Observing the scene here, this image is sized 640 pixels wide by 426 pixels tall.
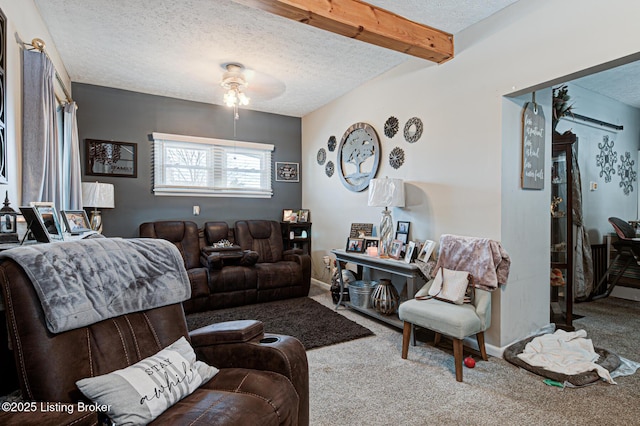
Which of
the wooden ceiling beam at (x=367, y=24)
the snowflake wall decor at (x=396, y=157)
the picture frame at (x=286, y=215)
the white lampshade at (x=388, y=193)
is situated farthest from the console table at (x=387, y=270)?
the wooden ceiling beam at (x=367, y=24)

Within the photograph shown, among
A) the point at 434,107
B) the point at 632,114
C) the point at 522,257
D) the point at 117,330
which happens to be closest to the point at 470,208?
the point at 522,257

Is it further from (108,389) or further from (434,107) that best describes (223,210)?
(108,389)

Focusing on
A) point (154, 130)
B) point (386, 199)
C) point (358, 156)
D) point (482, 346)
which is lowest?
point (482, 346)

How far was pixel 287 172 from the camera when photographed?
5.64m

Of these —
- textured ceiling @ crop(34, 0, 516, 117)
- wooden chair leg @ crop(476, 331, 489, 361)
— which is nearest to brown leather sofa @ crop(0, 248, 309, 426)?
wooden chair leg @ crop(476, 331, 489, 361)

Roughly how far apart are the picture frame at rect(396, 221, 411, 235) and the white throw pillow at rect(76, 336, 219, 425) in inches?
101

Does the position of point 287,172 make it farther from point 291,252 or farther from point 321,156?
point 291,252

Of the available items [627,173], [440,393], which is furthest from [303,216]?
[627,173]

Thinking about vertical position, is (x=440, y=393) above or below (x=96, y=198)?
→ below

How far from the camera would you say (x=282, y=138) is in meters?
5.60

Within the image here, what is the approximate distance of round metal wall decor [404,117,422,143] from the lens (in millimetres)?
3453

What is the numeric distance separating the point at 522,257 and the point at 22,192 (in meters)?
3.77

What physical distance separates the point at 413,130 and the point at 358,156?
0.96 meters

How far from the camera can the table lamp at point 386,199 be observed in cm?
340
